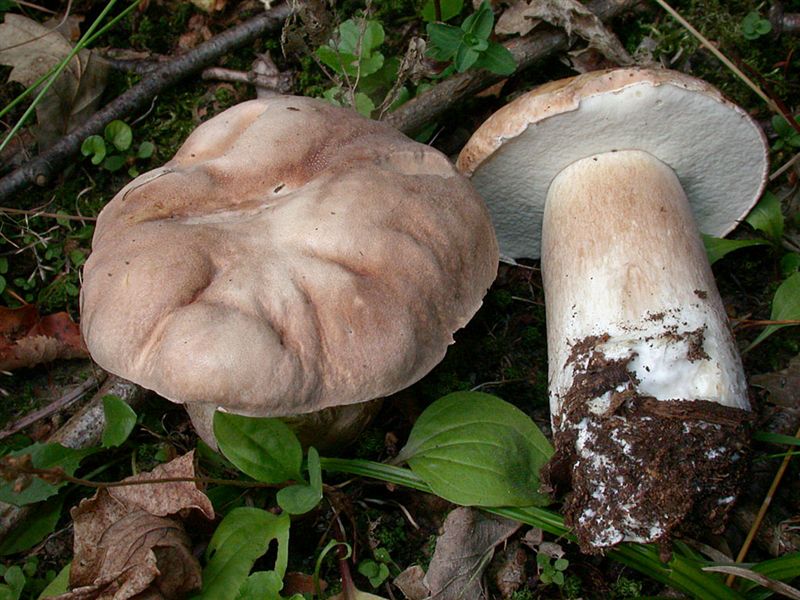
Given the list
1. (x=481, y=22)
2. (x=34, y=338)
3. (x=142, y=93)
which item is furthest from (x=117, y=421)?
(x=481, y=22)

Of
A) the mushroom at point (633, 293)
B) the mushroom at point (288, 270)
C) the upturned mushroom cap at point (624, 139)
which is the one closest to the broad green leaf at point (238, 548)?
the mushroom at point (288, 270)

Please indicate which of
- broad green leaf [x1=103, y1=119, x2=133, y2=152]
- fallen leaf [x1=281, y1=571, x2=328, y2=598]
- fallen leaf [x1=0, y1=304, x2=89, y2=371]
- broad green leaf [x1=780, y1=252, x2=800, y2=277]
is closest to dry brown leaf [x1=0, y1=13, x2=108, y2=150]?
broad green leaf [x1=103, y1=119, x2=133, y2=152]

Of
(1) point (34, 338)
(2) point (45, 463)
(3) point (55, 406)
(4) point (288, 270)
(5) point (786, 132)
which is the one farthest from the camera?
(5) point (786, 132)

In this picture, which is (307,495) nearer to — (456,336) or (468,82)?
(456,336)

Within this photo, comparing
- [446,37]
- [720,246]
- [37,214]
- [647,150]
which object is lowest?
[720,246]

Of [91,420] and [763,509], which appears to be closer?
[763,509]

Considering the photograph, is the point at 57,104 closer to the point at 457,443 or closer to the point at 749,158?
the point at 457,443
